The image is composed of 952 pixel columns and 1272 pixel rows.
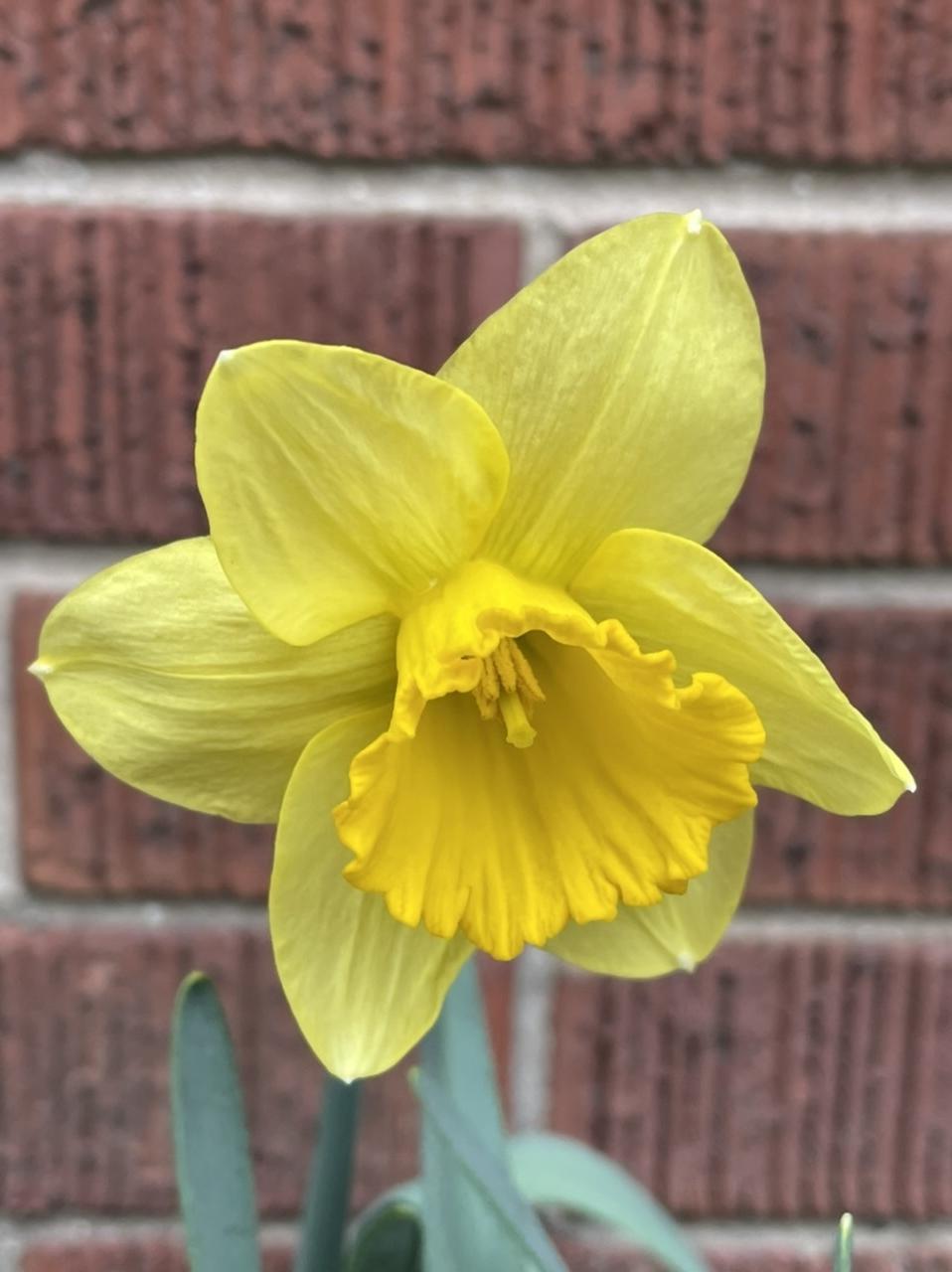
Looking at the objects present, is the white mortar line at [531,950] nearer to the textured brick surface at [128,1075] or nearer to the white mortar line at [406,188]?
the textured brick surface at [128,1075]

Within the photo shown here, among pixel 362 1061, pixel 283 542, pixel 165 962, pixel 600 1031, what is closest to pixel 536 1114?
pixel 600 1031

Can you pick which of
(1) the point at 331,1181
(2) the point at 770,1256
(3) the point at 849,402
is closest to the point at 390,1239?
(1) the point at 331,1181

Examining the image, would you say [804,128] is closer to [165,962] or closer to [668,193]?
[668,193]

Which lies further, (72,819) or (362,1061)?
(72,819)

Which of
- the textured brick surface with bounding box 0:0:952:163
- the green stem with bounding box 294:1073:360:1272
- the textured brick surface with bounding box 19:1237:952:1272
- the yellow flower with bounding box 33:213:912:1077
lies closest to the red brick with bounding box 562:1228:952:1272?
the textured brick surface with bounding box 19:1237:952:1272

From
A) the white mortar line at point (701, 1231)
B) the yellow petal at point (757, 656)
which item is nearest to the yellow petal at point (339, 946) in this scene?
the yellow petal at point (757, 656)

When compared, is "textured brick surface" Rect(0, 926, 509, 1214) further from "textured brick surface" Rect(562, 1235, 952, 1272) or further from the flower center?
the flower center
